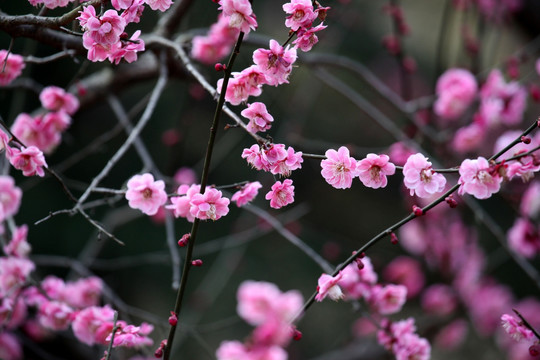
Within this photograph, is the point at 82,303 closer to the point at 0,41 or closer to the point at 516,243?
the point at 516,243

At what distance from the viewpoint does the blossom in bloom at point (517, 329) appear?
920mm

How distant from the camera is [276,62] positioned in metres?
0.84

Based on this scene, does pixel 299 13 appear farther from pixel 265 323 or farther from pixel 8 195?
pixel 8 195

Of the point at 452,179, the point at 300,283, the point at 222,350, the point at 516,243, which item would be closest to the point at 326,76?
the point at 452,179

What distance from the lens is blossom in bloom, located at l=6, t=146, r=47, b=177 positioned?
0.94 metres

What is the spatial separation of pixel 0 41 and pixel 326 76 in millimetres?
1904

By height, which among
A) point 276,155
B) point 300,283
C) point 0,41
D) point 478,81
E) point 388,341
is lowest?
point 388,341

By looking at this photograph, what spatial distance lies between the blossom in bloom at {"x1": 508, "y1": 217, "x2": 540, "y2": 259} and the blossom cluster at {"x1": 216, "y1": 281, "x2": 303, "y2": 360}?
0.97 meters

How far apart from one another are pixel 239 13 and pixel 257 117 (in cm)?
19

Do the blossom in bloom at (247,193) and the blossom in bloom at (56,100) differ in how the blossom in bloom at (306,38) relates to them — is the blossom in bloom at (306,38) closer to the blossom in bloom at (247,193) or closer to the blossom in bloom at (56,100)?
the blossom in bloom at (247,193)

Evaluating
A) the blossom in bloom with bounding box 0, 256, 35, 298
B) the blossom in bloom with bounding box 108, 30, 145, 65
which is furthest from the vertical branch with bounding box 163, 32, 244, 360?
the blossom in bloom with bounding box 0, 256, 35, 298

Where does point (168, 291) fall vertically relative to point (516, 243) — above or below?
above

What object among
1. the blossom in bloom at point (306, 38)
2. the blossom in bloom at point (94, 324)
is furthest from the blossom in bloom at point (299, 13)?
the blossom in bloom at point (94, 324)

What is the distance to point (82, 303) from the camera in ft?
5.06
